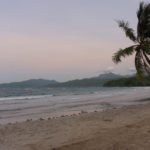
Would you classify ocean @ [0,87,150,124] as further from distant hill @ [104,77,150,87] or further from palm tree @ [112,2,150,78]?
distant hill @ [104,77,150,87]

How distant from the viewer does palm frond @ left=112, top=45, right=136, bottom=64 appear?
2570 cm

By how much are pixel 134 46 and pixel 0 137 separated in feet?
49.2

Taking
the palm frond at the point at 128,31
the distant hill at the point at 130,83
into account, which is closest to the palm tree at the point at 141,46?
the palm frond at the point at 128,31

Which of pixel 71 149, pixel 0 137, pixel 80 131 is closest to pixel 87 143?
pixel 71 149

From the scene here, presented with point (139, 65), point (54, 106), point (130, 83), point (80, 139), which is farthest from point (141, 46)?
point (130, 83)

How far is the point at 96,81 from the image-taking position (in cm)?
16175

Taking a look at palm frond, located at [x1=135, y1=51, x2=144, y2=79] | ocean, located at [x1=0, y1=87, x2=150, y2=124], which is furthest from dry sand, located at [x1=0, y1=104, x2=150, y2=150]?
palm frond, located at [x1=135, y1=51, x2=144, y2=79]

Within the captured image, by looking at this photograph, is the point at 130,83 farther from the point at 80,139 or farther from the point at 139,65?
the point at 80,139

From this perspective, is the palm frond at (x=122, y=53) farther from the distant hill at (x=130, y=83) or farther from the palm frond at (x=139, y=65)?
the distant hill at (x=130, y=83)

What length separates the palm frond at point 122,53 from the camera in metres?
25.7

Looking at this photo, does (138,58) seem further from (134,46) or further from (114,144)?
(114,144)

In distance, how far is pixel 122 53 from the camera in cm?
2591

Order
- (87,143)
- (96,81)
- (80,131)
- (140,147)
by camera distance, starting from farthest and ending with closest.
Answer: (96,81) → (80,131) → (87,143) → (140,147)

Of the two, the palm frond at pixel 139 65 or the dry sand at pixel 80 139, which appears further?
the palm frond at pixel 139 65
